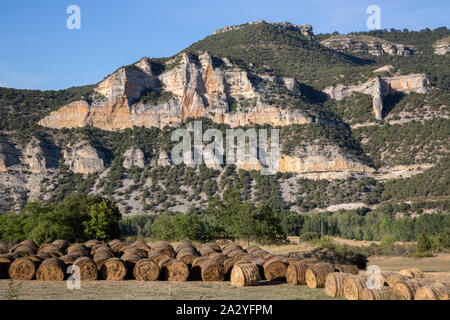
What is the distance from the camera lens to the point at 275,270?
2039cm

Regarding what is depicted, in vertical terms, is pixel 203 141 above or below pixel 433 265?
above

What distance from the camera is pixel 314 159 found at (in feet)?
287

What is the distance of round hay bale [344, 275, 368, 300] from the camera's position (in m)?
14.7

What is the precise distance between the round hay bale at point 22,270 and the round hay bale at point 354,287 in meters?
12.7

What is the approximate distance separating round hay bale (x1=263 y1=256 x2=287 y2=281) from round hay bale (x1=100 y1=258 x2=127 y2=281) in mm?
5988

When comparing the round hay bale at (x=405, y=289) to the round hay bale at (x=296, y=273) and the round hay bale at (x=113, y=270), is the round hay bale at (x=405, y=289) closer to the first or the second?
the round hay bale at (x=296, y=273)

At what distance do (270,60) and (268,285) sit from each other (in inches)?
4406

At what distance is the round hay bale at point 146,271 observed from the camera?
20.0m

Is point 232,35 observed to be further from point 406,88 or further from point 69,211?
point 69,211

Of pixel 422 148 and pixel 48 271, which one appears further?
pixel 422 148

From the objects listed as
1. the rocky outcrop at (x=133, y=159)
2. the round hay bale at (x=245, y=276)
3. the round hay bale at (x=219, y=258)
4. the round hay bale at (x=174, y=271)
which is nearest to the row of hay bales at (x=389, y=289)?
the round hay bale at (x=245, y=276)
